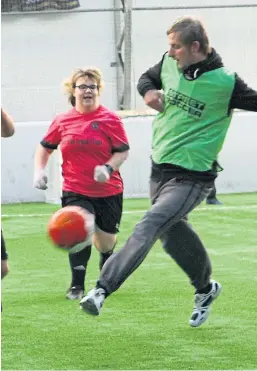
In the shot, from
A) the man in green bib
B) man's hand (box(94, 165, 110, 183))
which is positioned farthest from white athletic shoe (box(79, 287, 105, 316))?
man's hand (box(94, 165, 110, 183))

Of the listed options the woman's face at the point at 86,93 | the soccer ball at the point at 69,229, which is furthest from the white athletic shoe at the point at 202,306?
the woman's face at the point at 86,93

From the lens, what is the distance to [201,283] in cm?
737

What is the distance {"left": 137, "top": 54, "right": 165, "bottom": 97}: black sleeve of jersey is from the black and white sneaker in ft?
7.04

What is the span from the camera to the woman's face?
8.89 meters

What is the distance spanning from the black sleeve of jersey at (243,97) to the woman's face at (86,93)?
2.17 meters

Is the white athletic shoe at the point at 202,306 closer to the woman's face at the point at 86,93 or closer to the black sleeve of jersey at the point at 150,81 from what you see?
the black sleeve of jersey at the point at 150,81

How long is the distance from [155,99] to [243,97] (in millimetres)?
516

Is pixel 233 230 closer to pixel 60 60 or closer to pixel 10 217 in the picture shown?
pixel 10 217

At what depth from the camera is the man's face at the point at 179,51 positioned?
6809 mm

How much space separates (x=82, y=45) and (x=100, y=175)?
15.1 meters

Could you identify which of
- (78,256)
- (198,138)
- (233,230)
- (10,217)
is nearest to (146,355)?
(198,138)

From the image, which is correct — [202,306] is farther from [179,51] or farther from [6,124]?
[6,124]

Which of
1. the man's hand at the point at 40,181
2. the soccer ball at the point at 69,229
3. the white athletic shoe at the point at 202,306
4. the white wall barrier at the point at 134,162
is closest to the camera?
the white athletic shoe at the point at 202,306

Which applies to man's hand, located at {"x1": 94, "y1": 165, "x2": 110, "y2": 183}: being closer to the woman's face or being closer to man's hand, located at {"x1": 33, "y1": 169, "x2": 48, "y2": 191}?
Answer: man's hand, located at {"x1": 33, "y1": 169, "x2": 48, "y2": 191}
